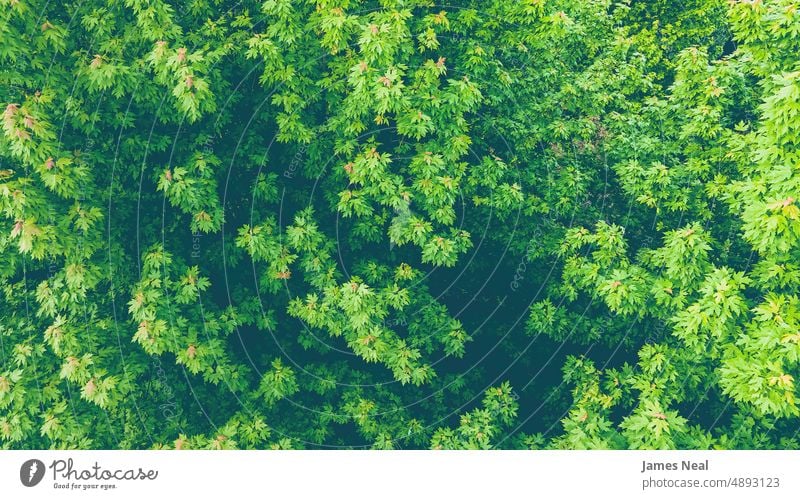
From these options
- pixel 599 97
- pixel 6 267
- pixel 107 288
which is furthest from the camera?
pixel 599 97

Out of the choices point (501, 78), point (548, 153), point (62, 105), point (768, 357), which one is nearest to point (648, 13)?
point (548, 153)

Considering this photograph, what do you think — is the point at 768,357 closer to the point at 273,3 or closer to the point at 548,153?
the point at 548,153

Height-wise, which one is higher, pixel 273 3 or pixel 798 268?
pixel 273 3

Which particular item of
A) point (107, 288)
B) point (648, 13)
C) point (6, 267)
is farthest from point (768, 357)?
point (648, 13)

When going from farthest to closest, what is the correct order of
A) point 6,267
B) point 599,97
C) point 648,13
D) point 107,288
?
point 648,13, point 599,97, point 107,288, point 6,267

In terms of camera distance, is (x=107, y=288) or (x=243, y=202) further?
(x=243, y=202)

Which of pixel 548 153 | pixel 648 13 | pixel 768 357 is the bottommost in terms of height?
pixel 768 357
